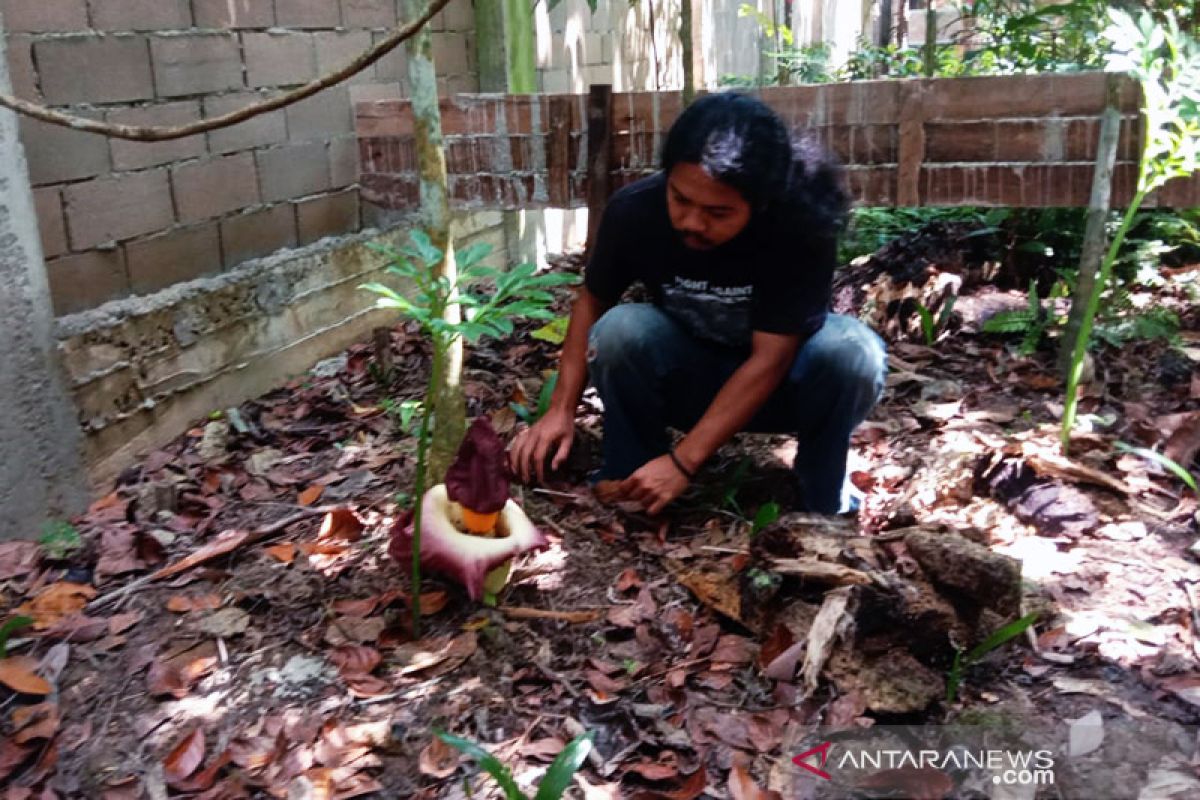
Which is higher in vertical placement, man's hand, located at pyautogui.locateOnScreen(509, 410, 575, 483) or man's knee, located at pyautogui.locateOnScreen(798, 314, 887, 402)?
man's knee, located at pyautogui.locateOnScreen(798, 314, 887, 402)

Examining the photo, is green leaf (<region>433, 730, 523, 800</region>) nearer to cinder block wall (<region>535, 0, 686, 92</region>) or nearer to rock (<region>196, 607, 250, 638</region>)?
rock (<region>196, 607, 250, 638</region>)

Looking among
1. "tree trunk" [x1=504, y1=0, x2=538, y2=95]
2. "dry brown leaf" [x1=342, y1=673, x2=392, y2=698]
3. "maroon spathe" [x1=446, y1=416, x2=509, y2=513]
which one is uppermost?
"tree trunk" [x1=504, y1=0, x2=538, y2=95]

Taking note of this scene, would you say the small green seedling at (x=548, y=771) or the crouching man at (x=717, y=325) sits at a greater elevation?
the crouching man at (x=717, y=325)

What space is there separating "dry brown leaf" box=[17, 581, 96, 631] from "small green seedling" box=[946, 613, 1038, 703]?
1.84 meters

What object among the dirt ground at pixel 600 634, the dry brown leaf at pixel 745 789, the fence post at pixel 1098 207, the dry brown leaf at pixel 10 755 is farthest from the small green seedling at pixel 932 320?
the dry brown leaf at pixel 10 755

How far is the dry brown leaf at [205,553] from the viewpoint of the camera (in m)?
2.42

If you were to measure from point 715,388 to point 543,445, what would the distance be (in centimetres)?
48

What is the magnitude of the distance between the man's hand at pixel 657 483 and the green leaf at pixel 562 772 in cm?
86

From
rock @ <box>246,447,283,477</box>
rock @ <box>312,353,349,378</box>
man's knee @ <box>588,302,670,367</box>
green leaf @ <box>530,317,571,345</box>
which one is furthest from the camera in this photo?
green leaf @ <box>530,317,571,345</box>

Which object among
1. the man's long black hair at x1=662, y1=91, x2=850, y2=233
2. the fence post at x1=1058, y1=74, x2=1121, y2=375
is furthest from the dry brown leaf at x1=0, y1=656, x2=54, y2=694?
the fence post at x1=1058, y1=74, x2=1121, y2=375

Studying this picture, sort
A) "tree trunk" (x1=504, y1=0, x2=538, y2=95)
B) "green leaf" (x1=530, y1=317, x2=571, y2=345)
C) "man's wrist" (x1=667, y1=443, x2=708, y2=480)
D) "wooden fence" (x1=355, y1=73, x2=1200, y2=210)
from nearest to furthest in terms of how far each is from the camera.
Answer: "man's wrist" (x1=667, y1=443, x2=708, y2=480)
"wooden fence" (x1=355, y1=73, x2=1200, y2=210)
"green leaf" (x1=530, y1=317, x2=571, y2=345)
"tree trunk" (x1=504, y1=0, x2=538, y2=95)

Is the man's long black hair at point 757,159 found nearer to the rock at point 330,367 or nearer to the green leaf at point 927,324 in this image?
the green leaf at point 927,324

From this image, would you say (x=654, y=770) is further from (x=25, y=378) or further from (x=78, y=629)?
(x=25, y=378)

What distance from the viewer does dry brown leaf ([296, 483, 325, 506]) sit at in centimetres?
278
